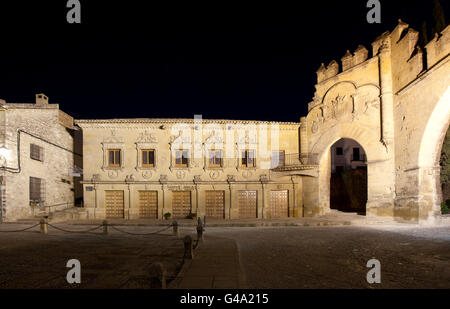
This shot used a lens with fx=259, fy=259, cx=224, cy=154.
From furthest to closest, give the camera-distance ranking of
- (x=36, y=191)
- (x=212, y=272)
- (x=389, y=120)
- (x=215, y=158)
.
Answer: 1. (x=215, y=158)
2. (x=36, y=191)
3. (x=389, y=120)
4. (x=212, y=272)

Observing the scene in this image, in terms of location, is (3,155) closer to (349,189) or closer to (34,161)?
(34,161)

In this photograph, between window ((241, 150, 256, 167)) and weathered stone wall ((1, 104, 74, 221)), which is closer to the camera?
weathered stone wall ((1, 104, 74, 221))

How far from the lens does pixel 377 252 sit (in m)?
8.29

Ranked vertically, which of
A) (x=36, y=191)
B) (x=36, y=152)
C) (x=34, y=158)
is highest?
(x=36, y=152)

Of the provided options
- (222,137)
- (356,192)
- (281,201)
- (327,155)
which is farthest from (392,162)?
(356,192)

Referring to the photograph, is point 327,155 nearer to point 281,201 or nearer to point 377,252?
point 281,201

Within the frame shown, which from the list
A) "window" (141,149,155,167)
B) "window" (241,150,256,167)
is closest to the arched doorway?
"window" (241,150,256,167)

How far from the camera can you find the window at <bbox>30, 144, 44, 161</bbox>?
18.5 m

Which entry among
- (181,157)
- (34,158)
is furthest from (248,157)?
(34,158)

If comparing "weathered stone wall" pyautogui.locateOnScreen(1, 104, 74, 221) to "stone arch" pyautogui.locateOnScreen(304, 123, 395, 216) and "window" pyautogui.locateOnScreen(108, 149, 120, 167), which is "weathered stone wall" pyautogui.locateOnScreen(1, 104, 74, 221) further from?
"stone arch" pyautogui.locateOnScreen(304, 123, 395, 216)

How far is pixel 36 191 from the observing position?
18.8m

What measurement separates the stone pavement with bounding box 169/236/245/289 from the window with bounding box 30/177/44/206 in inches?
628

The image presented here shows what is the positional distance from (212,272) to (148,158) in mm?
15610

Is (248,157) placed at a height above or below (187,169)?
above
